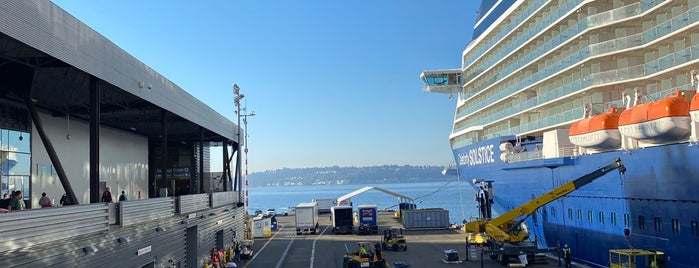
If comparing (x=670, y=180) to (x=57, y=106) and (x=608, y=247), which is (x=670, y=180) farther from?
(x=57, y=106)

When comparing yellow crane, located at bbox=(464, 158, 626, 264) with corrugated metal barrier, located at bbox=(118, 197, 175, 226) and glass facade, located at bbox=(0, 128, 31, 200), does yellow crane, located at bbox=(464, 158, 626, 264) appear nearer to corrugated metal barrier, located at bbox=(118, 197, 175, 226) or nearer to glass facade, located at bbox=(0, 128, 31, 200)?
corrugated metal barrier, located at bbox=(118, 197, 175, 226)

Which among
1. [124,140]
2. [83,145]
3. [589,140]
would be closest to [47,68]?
[83,145]

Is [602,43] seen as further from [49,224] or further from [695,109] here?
[49,224]

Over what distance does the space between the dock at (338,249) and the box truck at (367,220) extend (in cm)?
111

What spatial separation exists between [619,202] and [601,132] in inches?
128

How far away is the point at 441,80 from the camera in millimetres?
56156

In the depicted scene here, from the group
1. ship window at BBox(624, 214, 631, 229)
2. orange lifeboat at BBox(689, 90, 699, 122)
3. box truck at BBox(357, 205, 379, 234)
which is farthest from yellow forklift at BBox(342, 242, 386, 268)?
box truck at BBox(357, 205, 379, 234)

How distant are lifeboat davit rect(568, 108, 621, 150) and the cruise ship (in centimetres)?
5

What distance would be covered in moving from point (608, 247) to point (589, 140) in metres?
5.06

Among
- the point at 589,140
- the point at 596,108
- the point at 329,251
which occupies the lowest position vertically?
the point at 329,251

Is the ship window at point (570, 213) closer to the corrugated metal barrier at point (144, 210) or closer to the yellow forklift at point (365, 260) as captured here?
the yellow forklift at point (365, 260)

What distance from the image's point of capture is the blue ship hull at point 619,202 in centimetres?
2048

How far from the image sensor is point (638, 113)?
22.5m

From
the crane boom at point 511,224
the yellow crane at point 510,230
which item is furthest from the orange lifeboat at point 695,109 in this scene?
the crane boom at point 511,224
